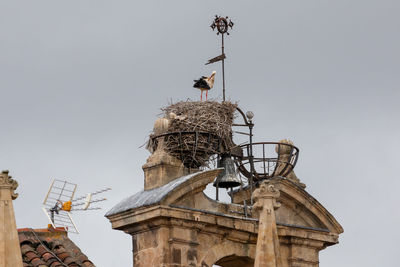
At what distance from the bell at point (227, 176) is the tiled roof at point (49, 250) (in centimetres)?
210

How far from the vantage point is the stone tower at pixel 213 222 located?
2164 centimetres

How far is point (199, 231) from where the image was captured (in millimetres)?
22047

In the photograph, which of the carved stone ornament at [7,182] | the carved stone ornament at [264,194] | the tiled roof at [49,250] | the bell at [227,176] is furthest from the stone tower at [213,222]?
the carved stone ornament at [7,182]

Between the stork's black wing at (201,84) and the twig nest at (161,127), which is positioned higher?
the stork's black wing at (201,84)

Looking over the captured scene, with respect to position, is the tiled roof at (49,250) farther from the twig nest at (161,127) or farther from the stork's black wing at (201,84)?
the stork's black wing at (201,84)

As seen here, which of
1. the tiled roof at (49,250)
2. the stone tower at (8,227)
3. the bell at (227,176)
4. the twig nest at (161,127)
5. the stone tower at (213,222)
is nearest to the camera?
the stone tower at (8,227)

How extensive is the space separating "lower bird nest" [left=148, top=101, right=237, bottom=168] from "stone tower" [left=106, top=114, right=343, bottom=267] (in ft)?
0.71

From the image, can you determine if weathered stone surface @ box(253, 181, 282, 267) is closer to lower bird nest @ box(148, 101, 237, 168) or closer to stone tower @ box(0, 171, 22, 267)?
lower bird nest @ box(148, 101, 237, 168)

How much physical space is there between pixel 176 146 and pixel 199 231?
1.16 metres

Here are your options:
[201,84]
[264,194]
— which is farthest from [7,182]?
[201,84]

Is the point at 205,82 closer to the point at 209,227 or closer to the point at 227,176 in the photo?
the point at 227,176

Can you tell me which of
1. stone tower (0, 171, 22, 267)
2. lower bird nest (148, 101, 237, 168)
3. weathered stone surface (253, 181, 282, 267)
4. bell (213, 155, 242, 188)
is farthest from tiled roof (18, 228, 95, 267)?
weathered stone surface (253, 181, 282, 267)

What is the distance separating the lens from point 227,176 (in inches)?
904

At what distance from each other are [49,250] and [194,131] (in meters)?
2.39
